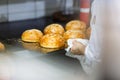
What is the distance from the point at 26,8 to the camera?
54.5 inches

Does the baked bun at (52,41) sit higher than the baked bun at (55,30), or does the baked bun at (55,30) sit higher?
the baked bun at (55,30)

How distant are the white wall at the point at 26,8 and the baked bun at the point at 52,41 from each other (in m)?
0.48

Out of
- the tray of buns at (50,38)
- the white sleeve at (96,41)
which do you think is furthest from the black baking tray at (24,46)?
the white sleeve at (96,41)

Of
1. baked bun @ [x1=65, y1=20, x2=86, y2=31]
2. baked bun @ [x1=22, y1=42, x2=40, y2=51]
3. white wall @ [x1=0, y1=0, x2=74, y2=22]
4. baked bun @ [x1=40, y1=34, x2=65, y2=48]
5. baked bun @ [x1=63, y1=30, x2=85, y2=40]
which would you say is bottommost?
baked bun @ [x1=22, y1=42, x2=40, y2=51]

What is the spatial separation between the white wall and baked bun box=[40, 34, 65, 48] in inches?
19.0

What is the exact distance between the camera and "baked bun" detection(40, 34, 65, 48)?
2.71ft

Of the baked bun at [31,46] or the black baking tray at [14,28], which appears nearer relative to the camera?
the baked bun at [31,46]

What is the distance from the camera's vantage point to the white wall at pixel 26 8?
51.8 inches

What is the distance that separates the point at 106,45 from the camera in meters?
0.25

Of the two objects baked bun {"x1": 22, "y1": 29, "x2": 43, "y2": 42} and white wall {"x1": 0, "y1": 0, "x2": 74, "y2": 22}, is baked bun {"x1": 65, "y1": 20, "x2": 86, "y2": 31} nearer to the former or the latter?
baked bun {"x1": 22, "y1": 29, "x2": 43, "y2": 42}

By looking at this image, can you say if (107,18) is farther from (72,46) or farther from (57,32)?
(57,32)

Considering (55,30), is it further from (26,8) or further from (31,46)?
(26,8)

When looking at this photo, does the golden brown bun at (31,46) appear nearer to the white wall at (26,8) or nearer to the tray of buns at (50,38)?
the tray of buns at (50,38)

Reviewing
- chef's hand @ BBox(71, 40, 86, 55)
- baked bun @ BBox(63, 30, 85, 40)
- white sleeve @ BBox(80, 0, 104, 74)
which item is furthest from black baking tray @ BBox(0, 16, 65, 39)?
white sleeve @ BBox(80, 0, 104, 74)
